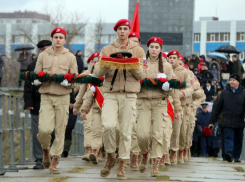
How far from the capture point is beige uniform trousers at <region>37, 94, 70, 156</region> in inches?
429

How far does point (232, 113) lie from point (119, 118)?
6844 mm

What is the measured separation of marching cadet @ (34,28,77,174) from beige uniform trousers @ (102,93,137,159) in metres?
1.13

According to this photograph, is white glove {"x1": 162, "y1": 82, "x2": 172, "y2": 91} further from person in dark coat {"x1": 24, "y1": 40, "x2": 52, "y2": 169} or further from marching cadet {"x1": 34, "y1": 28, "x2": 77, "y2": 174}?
person in dark coat {"x1": 24, "y1": 40, "x2": 52, "y2": 169}

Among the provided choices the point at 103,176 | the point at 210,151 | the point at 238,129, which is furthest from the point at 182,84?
the point at 210,151

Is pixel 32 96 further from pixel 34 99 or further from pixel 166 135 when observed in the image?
pixel 166 135

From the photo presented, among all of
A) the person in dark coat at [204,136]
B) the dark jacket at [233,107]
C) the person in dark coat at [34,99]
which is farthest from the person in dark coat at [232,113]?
the person in dark coat at [34,99]

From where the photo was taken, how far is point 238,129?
54.6 ft

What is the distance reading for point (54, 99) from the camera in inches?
432

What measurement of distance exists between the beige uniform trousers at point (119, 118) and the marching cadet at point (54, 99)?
3.72 feet

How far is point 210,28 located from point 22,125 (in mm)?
82711

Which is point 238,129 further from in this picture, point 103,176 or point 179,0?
point 179,0

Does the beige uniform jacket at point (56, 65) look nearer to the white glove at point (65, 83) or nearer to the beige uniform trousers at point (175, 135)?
the white glove at point (65, 83)

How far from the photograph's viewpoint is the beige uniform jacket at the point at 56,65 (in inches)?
431

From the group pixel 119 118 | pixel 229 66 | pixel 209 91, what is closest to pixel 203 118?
pixel 209 91
